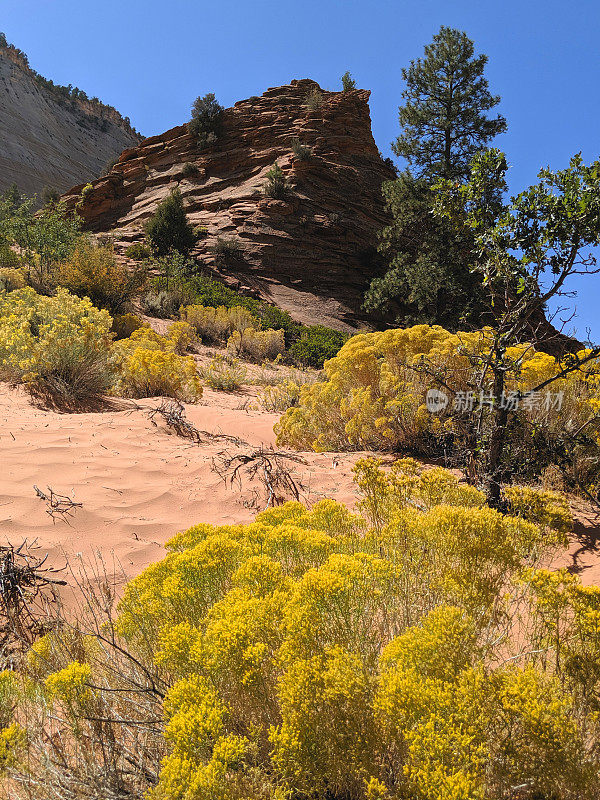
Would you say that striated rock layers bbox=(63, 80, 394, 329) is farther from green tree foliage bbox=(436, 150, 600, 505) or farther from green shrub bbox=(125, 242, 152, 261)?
green tree foliage bbox=(436, 150, 600, 505)

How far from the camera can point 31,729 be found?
149 centimetres

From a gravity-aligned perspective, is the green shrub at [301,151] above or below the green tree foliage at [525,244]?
above

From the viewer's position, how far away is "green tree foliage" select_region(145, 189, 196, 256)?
809 inches

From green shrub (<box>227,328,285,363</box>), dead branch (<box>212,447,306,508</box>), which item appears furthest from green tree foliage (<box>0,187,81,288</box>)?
dead branch (<box>212,447,306,508</box>)

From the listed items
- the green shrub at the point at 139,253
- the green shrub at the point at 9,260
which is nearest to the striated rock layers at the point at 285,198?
the green shrub at the point at 139,253

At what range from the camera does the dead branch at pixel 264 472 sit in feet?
11.5

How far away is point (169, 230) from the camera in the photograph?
2064 cm

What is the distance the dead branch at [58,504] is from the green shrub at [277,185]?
22064mm

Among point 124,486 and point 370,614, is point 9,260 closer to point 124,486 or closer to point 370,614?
point 124,486

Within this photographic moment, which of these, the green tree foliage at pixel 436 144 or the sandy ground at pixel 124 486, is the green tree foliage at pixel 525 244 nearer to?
the sandy ground at pixel 124 486

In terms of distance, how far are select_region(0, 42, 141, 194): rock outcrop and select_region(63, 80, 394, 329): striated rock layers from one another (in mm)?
18057

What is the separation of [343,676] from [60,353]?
217 inches

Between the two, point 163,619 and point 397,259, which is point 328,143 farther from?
point 163,619

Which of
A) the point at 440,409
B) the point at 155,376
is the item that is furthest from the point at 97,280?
the point at 440,409
